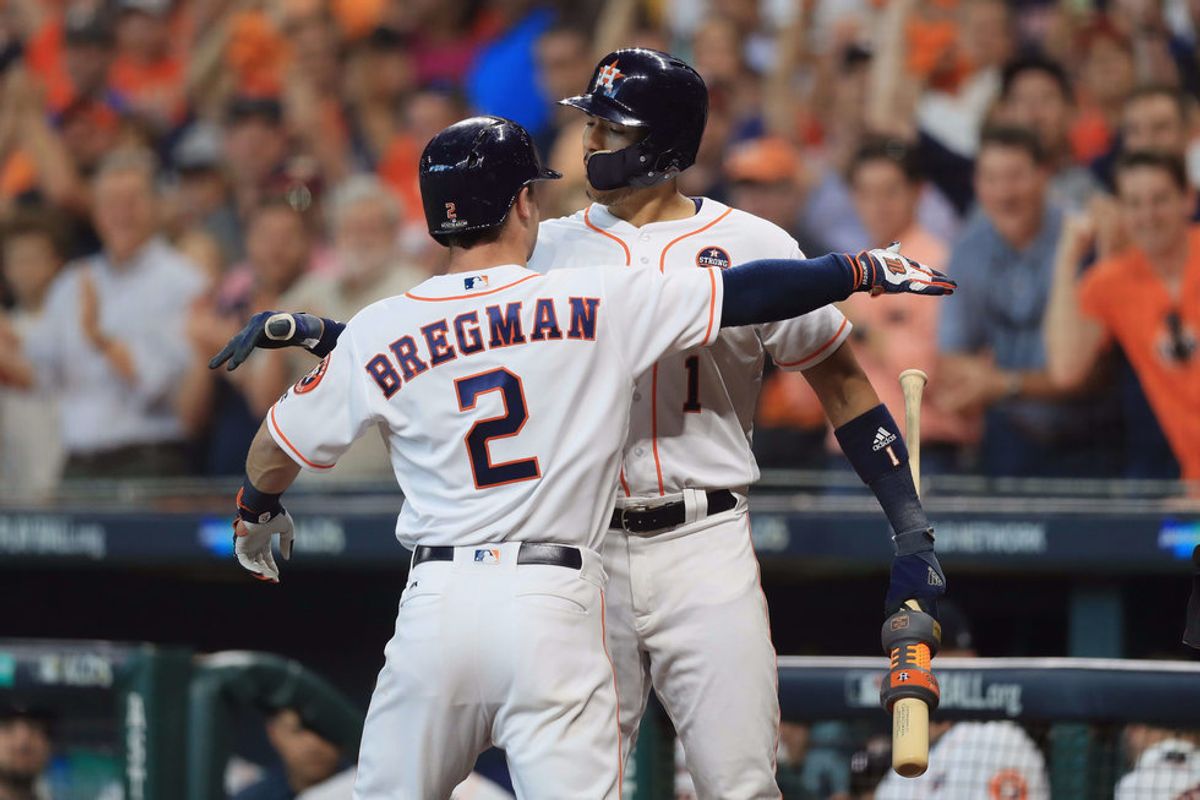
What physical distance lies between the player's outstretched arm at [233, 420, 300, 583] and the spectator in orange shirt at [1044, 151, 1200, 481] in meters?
2.73

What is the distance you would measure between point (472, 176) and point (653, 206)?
473mm

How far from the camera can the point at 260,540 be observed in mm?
3367

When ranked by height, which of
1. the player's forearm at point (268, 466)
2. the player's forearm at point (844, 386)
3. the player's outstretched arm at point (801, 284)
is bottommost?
the player's forearm at point (268, 466)

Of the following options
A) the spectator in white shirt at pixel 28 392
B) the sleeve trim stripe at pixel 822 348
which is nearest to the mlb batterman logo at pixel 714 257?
the sleeve trim stripe at pixel 822 348

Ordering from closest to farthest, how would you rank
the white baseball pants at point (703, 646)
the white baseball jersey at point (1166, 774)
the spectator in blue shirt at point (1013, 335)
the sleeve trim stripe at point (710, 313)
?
the sleeve trim stripe at point (710, 313) < the white baseball pants at point (703, 646) < the white baseball jersey at point (1166, 774) < the spectator in blue shirt at point (1013, 335)

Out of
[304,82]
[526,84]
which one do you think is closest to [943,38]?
[526,84]

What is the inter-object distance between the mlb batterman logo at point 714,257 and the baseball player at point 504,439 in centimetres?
24

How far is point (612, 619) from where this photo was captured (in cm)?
324

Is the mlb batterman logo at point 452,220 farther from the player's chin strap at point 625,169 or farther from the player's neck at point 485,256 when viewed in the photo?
the player's chin strap at point 625,169

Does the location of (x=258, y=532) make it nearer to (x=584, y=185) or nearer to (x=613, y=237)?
(x=613, y=237)

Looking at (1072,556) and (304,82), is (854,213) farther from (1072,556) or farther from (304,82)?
(304,82)

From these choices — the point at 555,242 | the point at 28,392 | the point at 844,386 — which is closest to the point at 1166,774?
the point at 844,386

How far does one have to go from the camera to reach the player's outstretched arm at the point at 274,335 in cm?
319

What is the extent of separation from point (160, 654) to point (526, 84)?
3.52 meters
